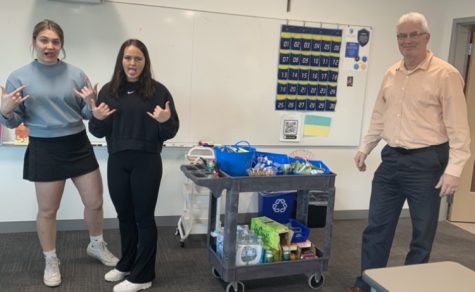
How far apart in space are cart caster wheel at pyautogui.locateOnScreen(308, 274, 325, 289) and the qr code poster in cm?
143

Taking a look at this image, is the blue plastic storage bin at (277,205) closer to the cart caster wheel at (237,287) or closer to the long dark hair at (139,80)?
the cart caster wheel at (237,287)

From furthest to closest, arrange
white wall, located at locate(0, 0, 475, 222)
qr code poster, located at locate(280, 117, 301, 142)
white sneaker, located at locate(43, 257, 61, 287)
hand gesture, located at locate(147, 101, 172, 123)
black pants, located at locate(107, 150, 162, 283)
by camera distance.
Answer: qr code poster, located at locate(280, 117, 301, 142)
white wall, located at locate(0, 0, 475, 222)
white sneaker, located at locate(43, 257, 61, 287)
black pants, located at locate(107, 150, 162, 283)
hand gesture, located at locate(147, 101, 172, 123)

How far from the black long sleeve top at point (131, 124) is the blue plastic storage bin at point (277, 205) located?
160cm

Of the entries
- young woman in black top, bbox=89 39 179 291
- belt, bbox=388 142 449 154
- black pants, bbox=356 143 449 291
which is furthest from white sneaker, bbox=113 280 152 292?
belt, bbox=388 142 449 154

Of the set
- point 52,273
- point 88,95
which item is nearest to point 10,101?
point 88,95

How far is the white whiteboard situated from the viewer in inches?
126

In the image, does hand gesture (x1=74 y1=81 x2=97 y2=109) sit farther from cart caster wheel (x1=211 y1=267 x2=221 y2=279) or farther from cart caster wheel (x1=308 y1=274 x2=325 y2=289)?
cart caster wheel (x1=308 y1=274 x2=325 y2=289)

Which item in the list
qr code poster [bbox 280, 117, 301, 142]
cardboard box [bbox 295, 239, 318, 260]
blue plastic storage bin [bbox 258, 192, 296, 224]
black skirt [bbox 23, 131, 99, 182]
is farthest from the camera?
qr code poster [bbox 280, 117, 301, 142]

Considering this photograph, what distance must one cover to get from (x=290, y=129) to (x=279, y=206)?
69 centimetres

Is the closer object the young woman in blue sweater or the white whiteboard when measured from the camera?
the young woman in blue sweater

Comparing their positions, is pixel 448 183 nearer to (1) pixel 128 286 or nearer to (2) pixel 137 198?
(2) pixel 137 198

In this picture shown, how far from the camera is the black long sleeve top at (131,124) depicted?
2.27 meters

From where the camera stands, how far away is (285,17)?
366 centimetres

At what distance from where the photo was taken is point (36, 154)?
2.44m
